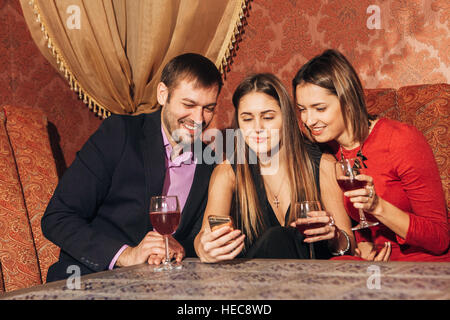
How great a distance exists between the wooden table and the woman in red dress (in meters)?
0.65

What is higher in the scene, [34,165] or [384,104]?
[384,104]

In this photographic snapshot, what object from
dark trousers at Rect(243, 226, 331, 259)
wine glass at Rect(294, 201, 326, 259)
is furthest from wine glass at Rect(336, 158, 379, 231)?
dark trousers at Rect(243, 226, 331, 259)

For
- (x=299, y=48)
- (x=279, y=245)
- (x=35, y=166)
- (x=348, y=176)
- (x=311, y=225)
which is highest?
(x=299, y=48)

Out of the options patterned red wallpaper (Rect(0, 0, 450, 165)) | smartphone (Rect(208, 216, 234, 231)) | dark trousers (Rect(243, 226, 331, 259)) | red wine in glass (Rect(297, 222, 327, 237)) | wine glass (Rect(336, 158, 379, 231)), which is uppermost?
patterned red wallpaper (Rect(0, 0, 450, 165))

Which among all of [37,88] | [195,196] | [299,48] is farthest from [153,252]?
[299,48]

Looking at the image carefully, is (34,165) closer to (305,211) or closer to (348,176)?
(305,211)

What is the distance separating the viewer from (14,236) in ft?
7.41

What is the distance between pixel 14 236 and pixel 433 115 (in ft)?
7.71

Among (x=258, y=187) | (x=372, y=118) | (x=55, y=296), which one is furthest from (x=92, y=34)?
(x=55, y=296)

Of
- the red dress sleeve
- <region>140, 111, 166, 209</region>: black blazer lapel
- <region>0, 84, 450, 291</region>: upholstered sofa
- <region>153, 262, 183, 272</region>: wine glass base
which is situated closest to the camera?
<region>153, 262, 183, 272</region>: wine glass base

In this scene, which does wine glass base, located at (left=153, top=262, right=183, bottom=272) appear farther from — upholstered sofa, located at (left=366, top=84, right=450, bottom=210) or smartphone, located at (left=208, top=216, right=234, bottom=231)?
upholstered sofa, located at (left=366, top=84, right=450, bottom=210)

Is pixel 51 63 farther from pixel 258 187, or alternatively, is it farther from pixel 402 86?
pixel 402 86

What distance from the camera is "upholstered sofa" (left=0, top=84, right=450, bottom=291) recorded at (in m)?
2.24

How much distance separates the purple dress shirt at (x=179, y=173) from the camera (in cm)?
229
